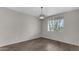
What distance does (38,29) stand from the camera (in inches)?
207

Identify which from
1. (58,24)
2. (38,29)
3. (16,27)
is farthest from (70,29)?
(16,27)

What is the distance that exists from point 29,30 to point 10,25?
4.96ft

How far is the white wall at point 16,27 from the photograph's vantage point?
310cm

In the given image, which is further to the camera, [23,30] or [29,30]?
[29,30]

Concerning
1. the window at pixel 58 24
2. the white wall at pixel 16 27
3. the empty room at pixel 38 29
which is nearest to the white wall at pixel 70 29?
the empty room at pixel 38 29

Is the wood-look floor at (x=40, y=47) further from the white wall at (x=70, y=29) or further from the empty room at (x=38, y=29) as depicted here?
the white wall at (x=70, y=29)

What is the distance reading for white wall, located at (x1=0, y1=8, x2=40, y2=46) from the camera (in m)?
3.10

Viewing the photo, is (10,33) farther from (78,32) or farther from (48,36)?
(78,32)

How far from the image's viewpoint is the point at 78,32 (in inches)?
132

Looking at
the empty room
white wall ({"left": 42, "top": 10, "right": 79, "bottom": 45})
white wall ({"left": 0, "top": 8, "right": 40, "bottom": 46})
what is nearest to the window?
the empty room

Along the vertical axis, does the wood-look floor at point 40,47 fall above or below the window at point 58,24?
below

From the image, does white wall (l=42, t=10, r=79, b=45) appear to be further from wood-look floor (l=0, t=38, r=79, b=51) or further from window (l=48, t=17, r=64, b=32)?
wood-look floor (l=0, t=38, r=79, b=51)
